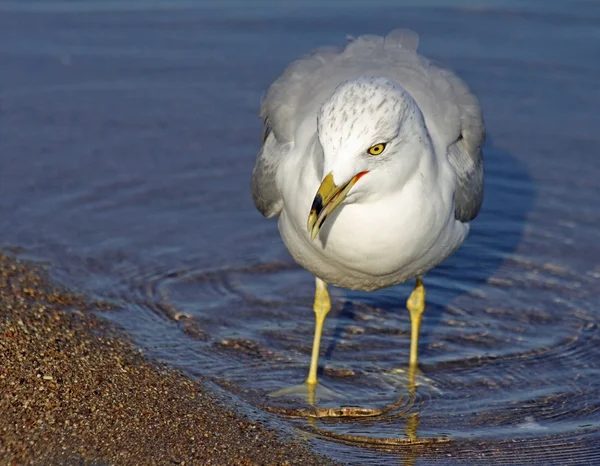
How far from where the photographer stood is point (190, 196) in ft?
30.2

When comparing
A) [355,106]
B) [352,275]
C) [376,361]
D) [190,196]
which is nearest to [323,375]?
[376,361]

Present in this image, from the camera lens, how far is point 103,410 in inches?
215

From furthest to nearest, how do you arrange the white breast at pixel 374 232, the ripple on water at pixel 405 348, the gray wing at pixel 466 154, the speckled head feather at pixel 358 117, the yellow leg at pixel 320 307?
1. the yellow leg at pixel 320 307
2. the gray wing at pixel 466 154
3. the ripple on water at pixel 405 348
4. the white breast at pixel 374 232
5. the speckled head feather at pixel 358 117

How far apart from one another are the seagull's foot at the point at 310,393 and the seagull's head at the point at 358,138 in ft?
4.78

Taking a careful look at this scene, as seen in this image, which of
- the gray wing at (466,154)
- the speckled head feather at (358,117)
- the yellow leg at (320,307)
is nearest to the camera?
the speckled head feather at (358,117)

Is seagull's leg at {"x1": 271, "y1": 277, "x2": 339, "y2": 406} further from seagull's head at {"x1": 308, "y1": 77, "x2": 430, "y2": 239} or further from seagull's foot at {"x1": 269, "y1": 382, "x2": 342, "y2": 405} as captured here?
seagull's head at {"x1": 308, "y1": 77, "x2": 430, "y2": 239}

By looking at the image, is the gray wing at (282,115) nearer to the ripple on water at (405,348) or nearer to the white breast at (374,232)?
the white breast at (374,232)

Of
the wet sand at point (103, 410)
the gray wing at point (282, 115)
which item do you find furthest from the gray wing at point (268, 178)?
the wet sand at point (103, 410)

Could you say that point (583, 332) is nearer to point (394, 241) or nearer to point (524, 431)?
point (524, 431)

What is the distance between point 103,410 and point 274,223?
11.4 ft

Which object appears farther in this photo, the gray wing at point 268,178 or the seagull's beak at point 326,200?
the gray wing at point 268,178

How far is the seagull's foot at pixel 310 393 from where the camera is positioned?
6391 millimetres

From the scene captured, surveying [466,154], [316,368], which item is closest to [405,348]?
[316,368]

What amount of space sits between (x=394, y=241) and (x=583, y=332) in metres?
2.17
